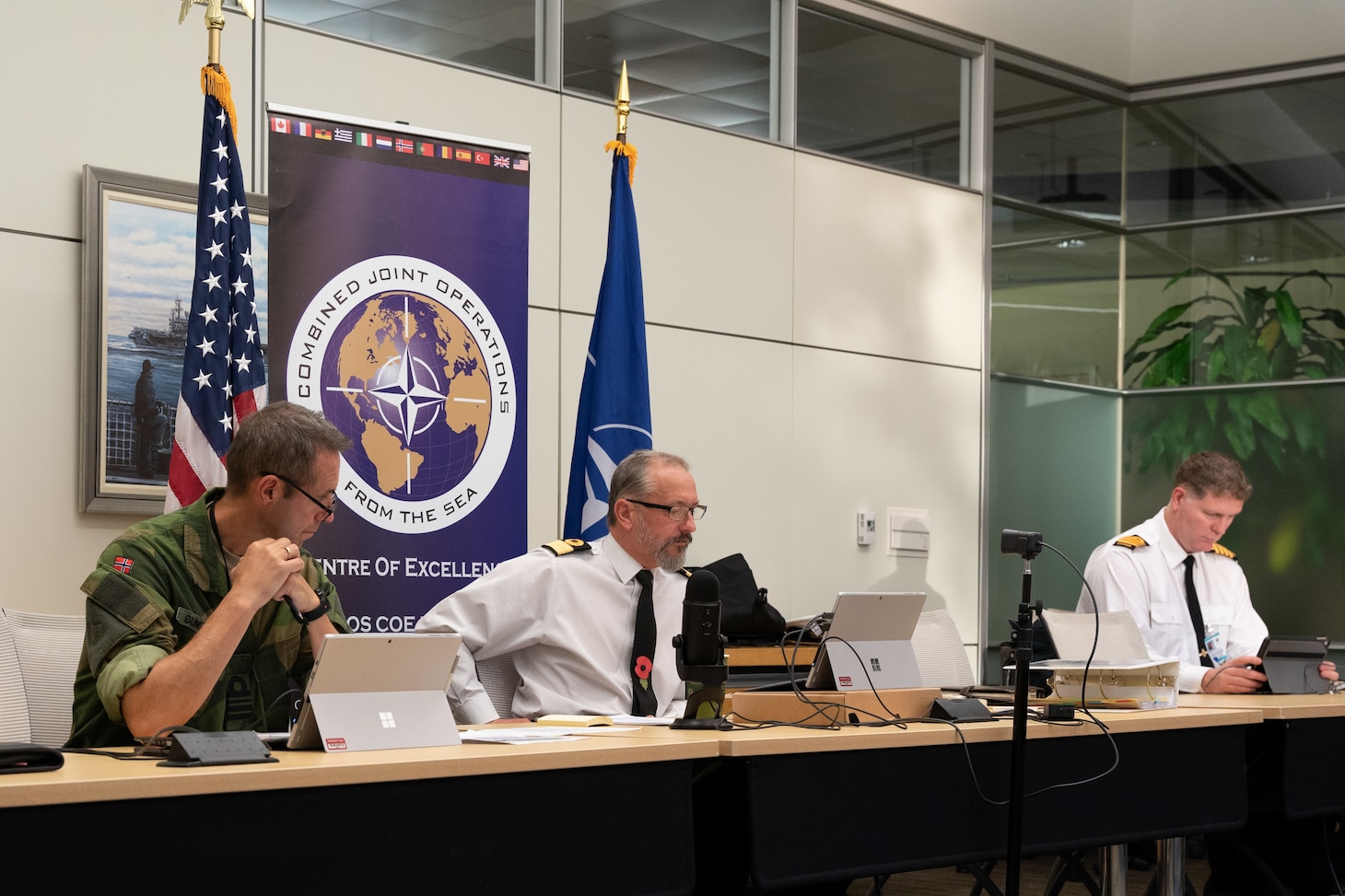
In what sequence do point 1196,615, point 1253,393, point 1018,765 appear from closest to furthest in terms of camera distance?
1. point 1018,765
2. point 1196,615
3. point 1253,393

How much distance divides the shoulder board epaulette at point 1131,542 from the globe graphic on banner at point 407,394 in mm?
2147

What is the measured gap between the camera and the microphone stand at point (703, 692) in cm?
278

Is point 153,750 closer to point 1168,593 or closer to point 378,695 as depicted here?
point 378,695

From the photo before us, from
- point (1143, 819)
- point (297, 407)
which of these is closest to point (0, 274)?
point (297, 407)

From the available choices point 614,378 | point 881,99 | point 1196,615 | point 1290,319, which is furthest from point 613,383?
point 1290,319

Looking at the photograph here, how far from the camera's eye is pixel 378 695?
7.56 feet

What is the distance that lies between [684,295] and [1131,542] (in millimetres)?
1921

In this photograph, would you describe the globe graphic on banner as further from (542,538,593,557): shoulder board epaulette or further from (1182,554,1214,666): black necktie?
(1182,554,1214,666): black necktie

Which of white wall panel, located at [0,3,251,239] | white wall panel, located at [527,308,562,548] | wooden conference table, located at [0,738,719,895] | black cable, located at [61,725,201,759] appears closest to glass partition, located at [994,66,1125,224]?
white wall panel, located at [527,308,562,548]

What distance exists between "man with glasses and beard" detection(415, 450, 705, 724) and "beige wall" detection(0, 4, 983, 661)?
→ 1321mm

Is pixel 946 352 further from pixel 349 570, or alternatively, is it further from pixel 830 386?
pixel 349 570

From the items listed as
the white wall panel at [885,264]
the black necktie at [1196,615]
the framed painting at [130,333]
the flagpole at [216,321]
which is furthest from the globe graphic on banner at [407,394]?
the black necktie at [1196,615]

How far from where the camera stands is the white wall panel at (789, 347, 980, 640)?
236 inches

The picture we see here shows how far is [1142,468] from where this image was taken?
23.9ft
